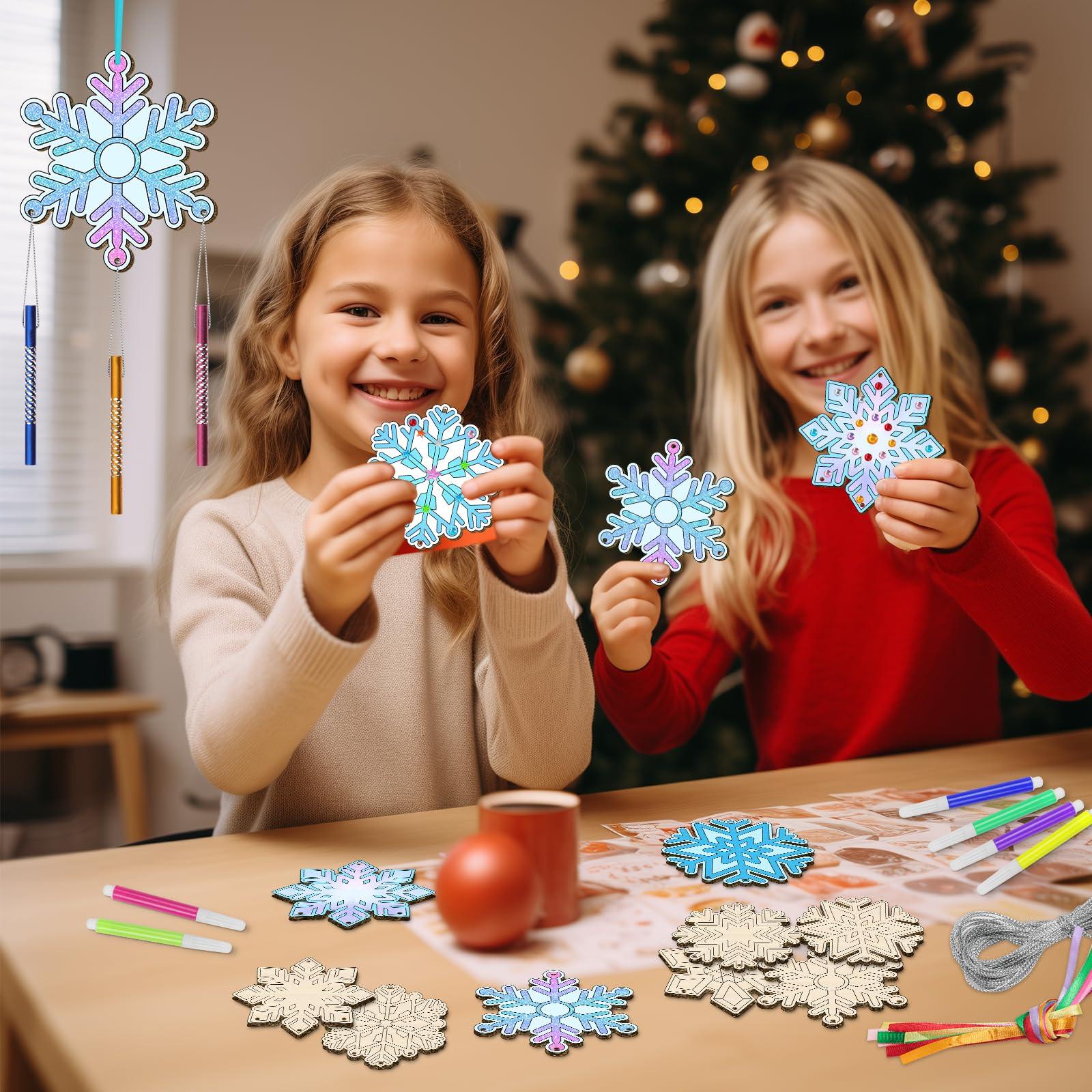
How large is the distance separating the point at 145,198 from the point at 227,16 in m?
2.28

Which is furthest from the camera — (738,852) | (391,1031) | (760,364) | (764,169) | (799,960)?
(764,169)

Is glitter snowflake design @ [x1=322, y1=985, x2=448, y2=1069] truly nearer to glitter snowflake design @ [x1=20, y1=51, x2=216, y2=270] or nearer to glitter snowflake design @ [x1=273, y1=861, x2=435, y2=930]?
glitter snowflake design @ [x1=273, y1=861, x2=435, y2=930]

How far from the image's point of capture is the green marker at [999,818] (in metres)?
0.95

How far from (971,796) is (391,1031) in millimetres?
685

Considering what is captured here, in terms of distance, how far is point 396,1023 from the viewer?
2.03 feet

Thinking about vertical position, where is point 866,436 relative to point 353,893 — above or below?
above

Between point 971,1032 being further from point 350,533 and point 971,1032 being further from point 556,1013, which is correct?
point 350,533

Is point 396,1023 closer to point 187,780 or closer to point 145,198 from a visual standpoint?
point 145,198

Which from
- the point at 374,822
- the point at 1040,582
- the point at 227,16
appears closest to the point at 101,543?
the point at 227,16

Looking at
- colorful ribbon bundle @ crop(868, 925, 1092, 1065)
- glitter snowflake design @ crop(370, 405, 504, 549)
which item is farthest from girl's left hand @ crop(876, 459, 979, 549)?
colorful ribbon bundle @ crop(868, 925, 1092, 1065)

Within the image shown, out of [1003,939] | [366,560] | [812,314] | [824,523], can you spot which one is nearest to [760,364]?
[812,314]

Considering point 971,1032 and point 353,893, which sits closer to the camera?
point 971,1032

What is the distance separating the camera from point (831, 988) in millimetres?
674

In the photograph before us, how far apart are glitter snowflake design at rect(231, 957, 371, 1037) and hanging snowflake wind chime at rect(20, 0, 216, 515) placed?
1.55 feet
